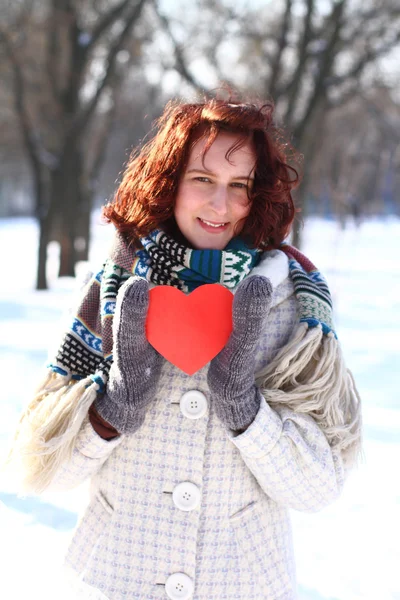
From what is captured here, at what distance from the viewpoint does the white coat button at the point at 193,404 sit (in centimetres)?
134

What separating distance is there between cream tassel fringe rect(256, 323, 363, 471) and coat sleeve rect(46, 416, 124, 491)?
14.4 inches

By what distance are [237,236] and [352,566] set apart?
159 centimetres

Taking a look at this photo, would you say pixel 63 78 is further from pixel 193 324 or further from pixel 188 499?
pixel 188 499

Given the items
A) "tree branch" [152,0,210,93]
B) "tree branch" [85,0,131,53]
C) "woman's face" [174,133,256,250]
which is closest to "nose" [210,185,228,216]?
"woman's face" [174,133,256,250]

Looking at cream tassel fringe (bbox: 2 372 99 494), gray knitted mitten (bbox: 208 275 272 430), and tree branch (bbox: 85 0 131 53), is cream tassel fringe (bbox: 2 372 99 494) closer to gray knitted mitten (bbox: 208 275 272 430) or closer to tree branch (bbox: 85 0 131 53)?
gray knitted mitten (bbox: 208 275 272 430)

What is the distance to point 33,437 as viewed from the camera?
1.34 m

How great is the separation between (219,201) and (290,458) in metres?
0.58

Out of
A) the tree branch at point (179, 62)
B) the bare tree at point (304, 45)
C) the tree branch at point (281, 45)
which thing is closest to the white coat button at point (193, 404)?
the bare tree at point (304, 45)

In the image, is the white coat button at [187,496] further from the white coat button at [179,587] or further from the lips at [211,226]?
the lips at [211,226]

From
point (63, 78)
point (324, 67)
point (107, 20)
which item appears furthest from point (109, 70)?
point (324, 67)

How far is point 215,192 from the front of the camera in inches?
55.7

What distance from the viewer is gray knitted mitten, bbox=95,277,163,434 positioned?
48.1 inches

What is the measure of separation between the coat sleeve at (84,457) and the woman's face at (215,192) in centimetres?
49

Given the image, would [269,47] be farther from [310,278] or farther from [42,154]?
[310,278]
